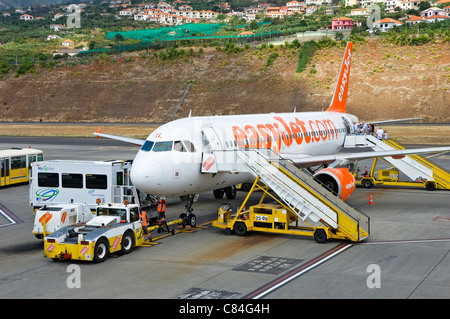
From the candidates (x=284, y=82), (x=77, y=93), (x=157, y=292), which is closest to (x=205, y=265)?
(x=157, y=292)

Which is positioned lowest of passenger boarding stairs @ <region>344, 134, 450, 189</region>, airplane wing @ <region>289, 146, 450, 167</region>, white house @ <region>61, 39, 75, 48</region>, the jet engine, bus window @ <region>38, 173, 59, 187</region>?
passenger boarding stairs @ <region>344, 134, 450, 189</region>

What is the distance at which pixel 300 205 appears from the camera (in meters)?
25.1

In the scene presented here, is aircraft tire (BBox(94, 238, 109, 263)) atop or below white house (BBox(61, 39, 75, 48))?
below

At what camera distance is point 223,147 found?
27891 mm

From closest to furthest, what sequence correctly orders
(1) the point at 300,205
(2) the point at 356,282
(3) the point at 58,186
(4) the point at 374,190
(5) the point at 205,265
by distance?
(2) the point at 356,282 → (5) the point at 205,265 → (1) the point at 300,205 → (3) the point at 58,186 → (4) the point at 374,190

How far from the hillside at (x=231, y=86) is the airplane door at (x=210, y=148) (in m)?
64.9

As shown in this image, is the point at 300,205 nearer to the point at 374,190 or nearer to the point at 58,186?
the point at 58,186

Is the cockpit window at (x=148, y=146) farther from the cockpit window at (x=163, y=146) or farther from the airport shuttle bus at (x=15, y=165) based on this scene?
the airport shuttle bus at (x=15, y=165)

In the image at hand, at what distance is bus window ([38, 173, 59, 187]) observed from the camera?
3206cm

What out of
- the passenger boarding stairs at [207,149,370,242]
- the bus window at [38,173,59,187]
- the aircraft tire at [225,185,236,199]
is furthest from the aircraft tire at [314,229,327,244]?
the bus window at [38,173,59,187]

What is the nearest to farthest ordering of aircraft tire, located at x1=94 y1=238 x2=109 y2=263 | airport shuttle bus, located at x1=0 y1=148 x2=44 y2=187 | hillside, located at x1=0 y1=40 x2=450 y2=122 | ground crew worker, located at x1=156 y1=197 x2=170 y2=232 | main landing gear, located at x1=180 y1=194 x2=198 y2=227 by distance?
1. aircraft tire, located at x1=94 y1=238 x2=109 y2=263
2. ground crew worker, located at x1=156 y1=197 x2=170 y2=232
3. main landing gear, located at x1=180 y1=194 x2=198 y2=227
4. airport shuttle bus, located at x1=0 y1=148 x2=44 y2=187
5. hillside, located at x1=0 y1=40 x2=450 y2=122

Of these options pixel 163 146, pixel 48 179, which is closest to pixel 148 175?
pixel 163 146

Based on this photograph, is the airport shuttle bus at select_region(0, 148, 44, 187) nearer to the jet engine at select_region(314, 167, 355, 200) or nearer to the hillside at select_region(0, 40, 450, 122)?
the jet engine at select_region(314, 167, 355, 200)

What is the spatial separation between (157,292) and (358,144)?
27309mm
